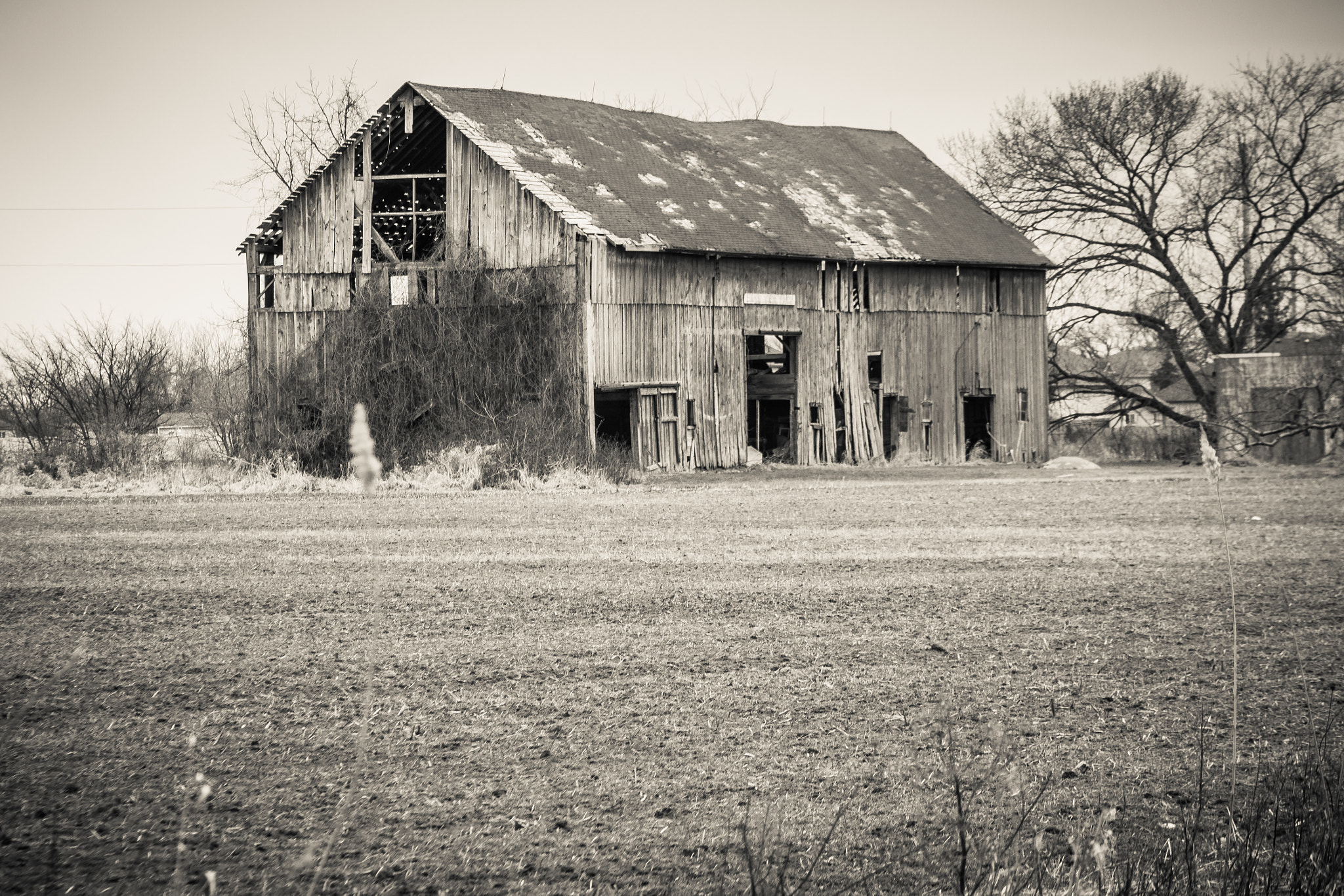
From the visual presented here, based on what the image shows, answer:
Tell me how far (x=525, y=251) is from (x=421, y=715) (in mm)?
20312

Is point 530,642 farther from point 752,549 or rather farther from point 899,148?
point 899,148

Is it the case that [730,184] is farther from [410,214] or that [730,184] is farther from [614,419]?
[410,214]

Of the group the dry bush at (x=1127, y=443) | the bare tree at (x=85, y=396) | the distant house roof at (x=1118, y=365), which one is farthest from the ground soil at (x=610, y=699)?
the dry bush at (x=1127, y=443)

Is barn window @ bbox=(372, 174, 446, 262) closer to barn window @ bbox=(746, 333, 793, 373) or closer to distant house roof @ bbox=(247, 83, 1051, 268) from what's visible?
distant house roof @ bbox=(247, 83, 1051, 268)

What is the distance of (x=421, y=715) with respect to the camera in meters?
5.74

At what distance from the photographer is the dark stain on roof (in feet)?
86.6

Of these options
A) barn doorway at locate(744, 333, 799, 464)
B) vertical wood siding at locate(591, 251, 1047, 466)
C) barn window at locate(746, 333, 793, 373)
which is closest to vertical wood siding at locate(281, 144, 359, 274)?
vertical wood siding at locate(591, 251, 1047, 466)

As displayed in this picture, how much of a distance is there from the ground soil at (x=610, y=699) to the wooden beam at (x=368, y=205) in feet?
46.6

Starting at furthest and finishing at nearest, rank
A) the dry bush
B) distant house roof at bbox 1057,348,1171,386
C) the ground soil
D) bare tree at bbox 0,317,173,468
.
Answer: the dry bush, distant house roof at bbox 1057,348,1171,386, bare tree at bbox 0,317,173,468, the ground soil

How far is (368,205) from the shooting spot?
85.7 ft

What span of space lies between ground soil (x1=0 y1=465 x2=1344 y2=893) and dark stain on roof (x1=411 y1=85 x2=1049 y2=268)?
15.3 meters

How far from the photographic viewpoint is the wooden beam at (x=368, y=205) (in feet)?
85.2

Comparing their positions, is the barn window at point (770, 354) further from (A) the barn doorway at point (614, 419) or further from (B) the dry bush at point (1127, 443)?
(B) the dry bush at point (1127, 443)

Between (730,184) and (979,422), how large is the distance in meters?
9.71
